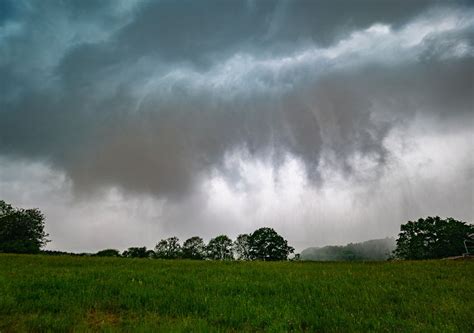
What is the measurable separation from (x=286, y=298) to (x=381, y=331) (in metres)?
4.00

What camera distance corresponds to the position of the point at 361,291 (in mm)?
12258

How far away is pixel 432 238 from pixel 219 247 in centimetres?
9035

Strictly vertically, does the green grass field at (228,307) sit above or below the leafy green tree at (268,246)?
below

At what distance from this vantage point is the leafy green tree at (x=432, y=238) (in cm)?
10519

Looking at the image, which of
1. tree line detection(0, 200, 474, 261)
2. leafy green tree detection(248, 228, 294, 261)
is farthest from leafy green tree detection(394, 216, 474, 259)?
leafy green tree detection(248, 228, 294, 261)

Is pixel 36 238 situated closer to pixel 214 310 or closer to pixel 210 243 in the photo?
pixel 210 243

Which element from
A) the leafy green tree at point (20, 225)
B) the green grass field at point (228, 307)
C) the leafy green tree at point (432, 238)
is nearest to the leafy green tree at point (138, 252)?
the leafy green tree at point (20, 225)

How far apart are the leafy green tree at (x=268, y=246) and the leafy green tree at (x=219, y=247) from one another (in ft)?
85.5

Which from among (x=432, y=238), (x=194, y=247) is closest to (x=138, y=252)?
(x=194, y=247)

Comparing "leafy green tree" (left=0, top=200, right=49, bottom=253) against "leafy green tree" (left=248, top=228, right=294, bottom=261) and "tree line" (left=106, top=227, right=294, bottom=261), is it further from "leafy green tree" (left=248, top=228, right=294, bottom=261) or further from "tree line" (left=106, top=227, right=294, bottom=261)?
"leafy green tree" (left=248, top=228, right=294, bottom=261)

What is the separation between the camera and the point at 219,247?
150125mm

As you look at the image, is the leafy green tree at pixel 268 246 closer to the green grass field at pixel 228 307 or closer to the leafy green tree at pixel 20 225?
the leafy green tree at pixel 20 225

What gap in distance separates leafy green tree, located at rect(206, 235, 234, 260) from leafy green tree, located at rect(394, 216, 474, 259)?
7396 centimetres

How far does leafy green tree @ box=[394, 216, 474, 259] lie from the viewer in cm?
10519
